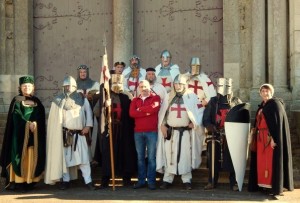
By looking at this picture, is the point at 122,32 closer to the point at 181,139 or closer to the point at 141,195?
the point at 181,139

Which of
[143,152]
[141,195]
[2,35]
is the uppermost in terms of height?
[2,35]

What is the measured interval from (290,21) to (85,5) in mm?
4392

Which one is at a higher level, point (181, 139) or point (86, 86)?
point (86, 86)

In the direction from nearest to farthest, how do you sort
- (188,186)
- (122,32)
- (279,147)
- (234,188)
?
1. (279,147)
2. (234,188)
3. (188,186)
4. (122,32)

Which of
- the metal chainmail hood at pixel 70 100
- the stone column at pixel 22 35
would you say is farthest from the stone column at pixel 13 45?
the metal chainmail hood at pixel 70 100

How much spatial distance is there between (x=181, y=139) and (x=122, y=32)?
4.22 m

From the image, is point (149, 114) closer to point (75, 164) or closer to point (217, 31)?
point (75, 164)

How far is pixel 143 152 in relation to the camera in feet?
26.2

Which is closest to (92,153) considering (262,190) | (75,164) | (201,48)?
(75,164)

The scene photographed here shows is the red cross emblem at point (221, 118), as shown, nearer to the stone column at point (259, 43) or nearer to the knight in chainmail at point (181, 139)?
the knight in chainmail at point (181, 139)

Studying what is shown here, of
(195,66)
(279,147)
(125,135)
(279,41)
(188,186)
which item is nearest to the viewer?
(279,147)

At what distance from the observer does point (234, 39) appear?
10922mm

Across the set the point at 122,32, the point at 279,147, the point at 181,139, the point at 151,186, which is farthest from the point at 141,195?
the point at 122,32

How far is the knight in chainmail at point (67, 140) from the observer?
26.2ft
